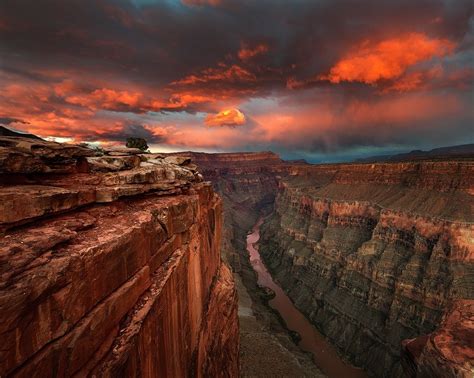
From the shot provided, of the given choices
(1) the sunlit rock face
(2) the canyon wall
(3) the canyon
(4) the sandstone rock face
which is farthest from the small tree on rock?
(2) the canyon wall

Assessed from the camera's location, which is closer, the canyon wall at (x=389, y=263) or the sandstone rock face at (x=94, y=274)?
the sandstone rock face at (x=94, y=274)

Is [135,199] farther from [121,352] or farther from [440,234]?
[440,234]

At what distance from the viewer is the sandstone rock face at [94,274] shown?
6.64 metres

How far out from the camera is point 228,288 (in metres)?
27.7

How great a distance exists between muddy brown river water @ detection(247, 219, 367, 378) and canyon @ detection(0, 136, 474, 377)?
528 millimetres

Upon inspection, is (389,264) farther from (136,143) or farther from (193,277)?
(136,143)

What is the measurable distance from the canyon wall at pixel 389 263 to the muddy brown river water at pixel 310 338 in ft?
4.31

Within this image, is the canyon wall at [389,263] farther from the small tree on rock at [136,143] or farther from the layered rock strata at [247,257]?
the small tree on rock at [136,143]

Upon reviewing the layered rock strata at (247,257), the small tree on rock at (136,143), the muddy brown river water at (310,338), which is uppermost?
the small tree on rock at (136,143)

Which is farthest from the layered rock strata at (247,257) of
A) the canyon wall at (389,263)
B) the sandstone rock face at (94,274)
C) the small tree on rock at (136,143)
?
the small tree on rock at (136,143)

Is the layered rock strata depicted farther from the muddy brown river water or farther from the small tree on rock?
the small tree on rock

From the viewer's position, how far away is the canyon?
7.52 m

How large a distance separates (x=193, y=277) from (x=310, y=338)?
34.8 m

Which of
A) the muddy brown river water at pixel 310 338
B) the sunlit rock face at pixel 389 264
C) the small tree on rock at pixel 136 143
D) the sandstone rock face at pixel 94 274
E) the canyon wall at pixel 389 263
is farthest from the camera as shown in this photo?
the small tree on rock at pixel 136 143
